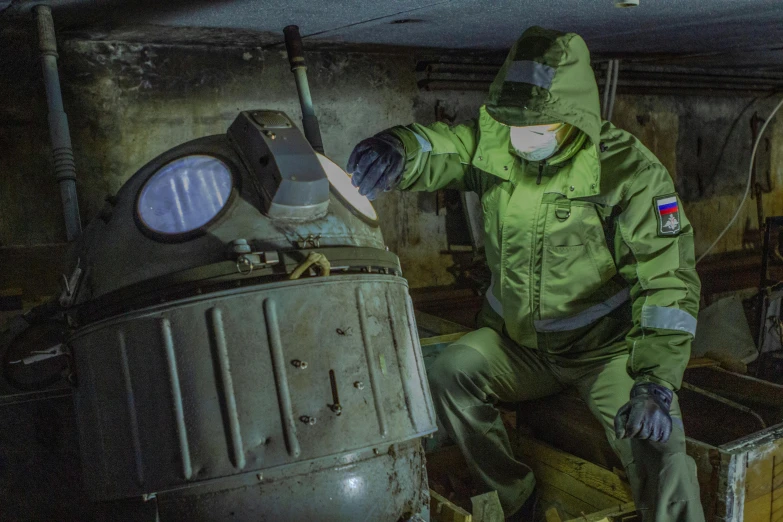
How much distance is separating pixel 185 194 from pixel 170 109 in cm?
189

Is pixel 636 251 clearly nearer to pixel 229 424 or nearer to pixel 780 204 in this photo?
pixel 229 424

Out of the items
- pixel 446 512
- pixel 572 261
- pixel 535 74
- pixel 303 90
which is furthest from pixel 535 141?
pixel 446 512

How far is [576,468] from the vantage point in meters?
2.88

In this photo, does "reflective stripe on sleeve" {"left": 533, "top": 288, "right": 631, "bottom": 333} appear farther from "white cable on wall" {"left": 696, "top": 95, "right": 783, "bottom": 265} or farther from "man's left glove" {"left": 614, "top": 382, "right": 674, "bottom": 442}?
"white cable on wall" {"left": 696, "top": 95, "right": 783, "bottom": 265}

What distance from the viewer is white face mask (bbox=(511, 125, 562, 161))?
8.16 feet

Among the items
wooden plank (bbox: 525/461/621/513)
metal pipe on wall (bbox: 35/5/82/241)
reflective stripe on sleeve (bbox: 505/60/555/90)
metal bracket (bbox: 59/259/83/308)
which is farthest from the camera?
wooden plank (bbox: 525/461/621/513)

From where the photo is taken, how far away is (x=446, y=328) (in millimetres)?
3688

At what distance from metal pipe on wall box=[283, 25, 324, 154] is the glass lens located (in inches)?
26.3

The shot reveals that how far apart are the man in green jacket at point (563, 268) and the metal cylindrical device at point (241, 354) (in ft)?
2.19

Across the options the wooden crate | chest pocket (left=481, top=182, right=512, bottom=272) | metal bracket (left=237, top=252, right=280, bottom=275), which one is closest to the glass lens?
metal bracket (left=237, top=252, right=280, bottom=275)

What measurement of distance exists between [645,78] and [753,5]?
7.89 ft

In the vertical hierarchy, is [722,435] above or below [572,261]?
below

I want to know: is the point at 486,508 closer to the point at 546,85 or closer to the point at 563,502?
the point at 563,502

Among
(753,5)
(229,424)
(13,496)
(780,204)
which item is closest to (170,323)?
(229,424)
